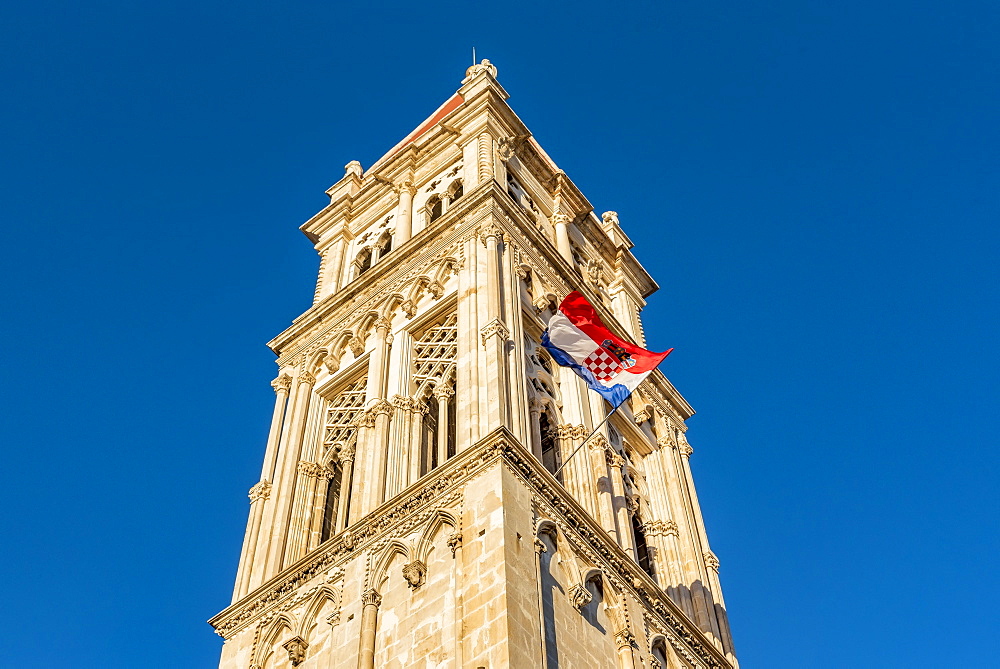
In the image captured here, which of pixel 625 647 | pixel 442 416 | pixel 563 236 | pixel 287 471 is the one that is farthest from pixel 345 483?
pixel 563 236

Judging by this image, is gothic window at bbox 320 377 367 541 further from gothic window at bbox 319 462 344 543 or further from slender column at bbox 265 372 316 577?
slender column at bbox 265 372 316 577

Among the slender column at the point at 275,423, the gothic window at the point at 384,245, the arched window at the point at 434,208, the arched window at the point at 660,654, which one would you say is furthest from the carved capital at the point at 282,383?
the arched window at the point at 660,654

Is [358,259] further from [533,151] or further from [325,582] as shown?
[325,582]

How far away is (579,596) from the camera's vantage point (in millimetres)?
25391

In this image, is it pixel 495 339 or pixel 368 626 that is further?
pixel 495 339

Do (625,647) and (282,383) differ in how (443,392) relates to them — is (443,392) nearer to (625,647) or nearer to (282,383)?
(282,383)

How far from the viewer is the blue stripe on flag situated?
30.0 m

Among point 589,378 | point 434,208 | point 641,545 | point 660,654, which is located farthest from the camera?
point 434,208

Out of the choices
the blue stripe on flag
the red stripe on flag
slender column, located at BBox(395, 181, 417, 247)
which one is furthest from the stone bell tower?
the red stripe on flag

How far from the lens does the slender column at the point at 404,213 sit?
41125 mm

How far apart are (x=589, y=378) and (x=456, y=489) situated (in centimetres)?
506

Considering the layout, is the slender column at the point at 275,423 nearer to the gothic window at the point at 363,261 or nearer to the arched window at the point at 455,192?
the gothic window at the point at 363,261

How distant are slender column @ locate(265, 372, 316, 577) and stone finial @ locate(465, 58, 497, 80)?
1488 cm

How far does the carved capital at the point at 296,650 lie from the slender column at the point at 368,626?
1709 millimetres
